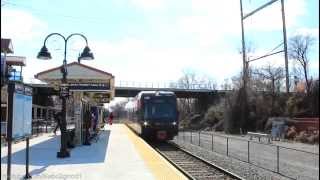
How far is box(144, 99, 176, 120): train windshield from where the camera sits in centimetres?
3703

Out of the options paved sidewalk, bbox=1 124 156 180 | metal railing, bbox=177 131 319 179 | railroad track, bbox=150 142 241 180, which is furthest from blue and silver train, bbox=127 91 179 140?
paved sidewalk, bbox=1 124 156 180

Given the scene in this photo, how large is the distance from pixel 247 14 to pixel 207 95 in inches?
3357

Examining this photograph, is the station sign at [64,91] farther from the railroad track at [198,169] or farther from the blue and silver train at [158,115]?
the blue and silver train at [158,115]

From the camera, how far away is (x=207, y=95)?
96750mm

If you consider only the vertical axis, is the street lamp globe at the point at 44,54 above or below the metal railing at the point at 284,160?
above

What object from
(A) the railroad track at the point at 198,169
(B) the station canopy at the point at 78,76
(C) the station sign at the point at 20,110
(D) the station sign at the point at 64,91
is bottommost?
(A) the railroad track at the point at 198,169

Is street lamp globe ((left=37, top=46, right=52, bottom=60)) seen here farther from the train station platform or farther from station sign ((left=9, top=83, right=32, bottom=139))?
station sign ((left=9, top=83, right=32, bottom=139))

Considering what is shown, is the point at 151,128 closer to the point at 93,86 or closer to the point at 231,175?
the point at 93,86

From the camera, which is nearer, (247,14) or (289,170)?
(247,14)

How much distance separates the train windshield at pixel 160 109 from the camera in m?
37.0

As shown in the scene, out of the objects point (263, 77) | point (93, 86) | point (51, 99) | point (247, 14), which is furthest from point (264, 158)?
point (51, 99)

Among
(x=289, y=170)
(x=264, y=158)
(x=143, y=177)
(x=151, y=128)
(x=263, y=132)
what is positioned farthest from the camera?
(x=263, y=132)

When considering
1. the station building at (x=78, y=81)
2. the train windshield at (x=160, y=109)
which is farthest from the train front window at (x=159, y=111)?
the station building at (x=78, y=81)

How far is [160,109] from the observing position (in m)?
37.2
